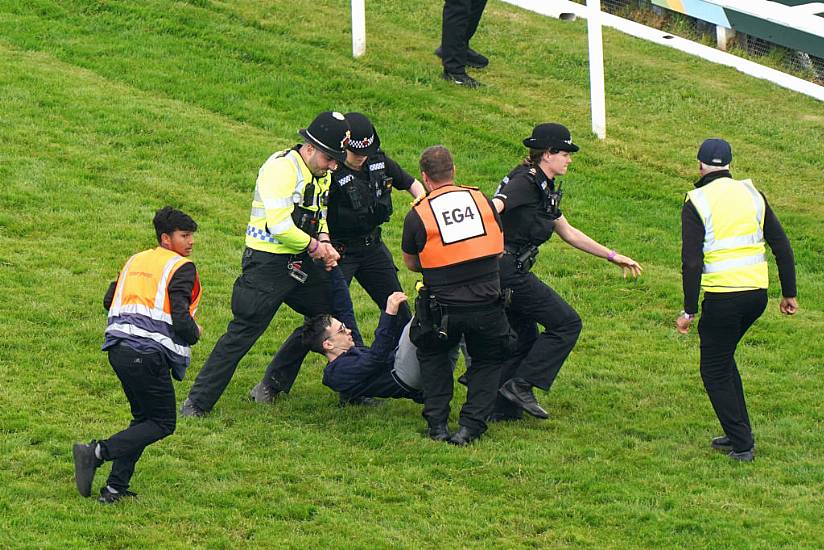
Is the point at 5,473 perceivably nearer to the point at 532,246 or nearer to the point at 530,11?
the point at 532,246

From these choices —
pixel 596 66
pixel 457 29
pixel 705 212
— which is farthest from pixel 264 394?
pixel 457 29

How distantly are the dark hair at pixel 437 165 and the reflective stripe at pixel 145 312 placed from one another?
2024 mm

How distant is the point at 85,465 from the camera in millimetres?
7602

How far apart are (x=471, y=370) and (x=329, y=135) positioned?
6.06 ft

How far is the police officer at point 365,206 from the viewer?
9.32m

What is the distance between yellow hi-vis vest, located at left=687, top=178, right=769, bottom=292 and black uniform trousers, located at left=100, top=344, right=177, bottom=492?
11.6 ft

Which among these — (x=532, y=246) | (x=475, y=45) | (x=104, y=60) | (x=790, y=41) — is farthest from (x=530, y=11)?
(x=532, y=246)

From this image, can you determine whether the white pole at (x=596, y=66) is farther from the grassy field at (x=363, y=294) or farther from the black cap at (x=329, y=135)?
the black cap at (x=329, y=135)

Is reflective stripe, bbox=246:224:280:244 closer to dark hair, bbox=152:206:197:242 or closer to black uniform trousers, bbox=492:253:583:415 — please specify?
dark hair, bbox=152:206:197:242

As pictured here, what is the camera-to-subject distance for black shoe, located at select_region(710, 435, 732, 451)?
29.2ft

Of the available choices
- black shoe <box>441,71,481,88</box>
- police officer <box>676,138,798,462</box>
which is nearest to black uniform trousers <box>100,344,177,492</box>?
police officer <box>676,138,798,462</box>

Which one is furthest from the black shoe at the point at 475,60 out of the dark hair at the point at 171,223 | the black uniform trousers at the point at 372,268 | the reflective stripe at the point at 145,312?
the reflective stripe at the point at 145,312

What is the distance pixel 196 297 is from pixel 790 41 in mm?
12201

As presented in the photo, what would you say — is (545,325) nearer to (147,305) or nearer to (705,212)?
(705,212)
